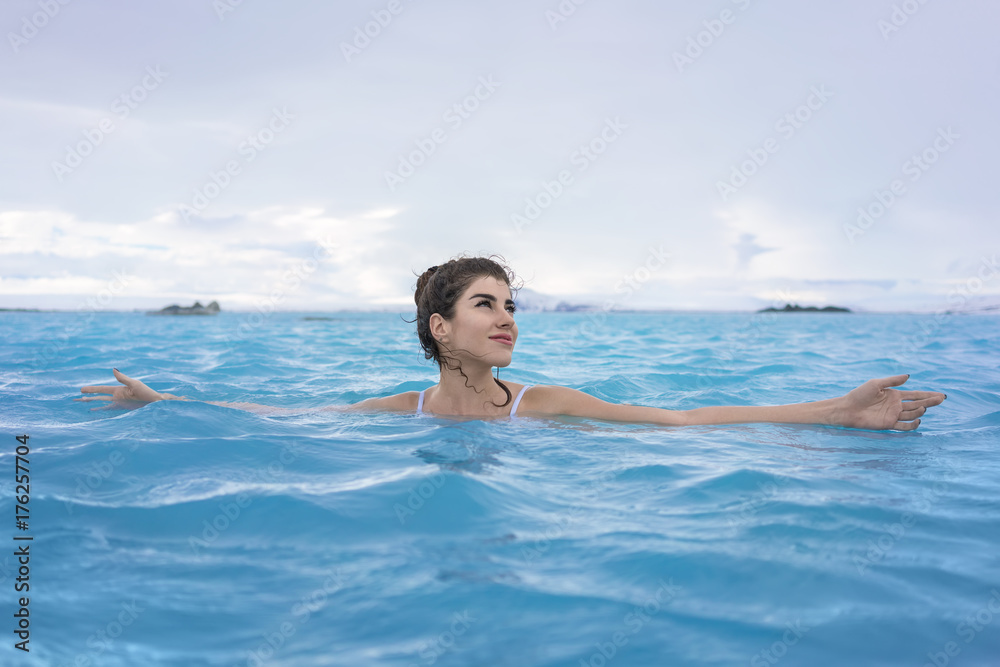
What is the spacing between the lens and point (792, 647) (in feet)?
6.97

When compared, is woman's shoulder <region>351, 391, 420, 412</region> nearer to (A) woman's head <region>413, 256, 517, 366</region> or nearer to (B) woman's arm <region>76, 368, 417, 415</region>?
(B) woman's arm <region>76, 368, 417, 415</region>

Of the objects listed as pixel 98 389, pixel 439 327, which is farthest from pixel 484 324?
pixel 98 389

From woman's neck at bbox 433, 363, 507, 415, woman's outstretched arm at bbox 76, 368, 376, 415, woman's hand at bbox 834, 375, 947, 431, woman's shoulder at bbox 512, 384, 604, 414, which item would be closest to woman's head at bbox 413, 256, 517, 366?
woman's neck at bbox 433, 363, 507, 415

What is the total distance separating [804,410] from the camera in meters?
4.40

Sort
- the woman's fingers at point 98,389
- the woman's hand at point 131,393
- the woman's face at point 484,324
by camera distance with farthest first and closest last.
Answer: the woman's fingers at point 98,389 → the woman's hand at point 131,393 → the woman's face at point 484,324

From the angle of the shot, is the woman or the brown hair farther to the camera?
the brown hair

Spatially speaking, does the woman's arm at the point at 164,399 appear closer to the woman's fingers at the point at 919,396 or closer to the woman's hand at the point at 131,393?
the woman's hand at the point at 131,393

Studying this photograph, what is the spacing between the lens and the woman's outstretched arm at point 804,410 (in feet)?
13.6

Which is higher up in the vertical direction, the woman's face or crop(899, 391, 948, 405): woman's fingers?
the woman's face

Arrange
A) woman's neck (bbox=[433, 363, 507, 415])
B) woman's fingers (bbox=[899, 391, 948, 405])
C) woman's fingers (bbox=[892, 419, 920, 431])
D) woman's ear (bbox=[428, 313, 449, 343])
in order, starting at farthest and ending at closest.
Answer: woman's neck (bbox=[433, 363, 507, 415]) → woman's ear (bbox=[428, 313, 449, 343]) → woman's fingers (bbox=[892, 419, 920, 431]) → woman's fingers (bbox=[899, 391, 948, 405])

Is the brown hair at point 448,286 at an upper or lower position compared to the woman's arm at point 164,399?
upper

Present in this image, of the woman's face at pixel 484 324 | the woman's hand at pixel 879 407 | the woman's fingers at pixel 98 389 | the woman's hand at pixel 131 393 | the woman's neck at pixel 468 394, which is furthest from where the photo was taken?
the woman's fingers at pixel 98 389

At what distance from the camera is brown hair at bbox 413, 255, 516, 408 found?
4578 mm

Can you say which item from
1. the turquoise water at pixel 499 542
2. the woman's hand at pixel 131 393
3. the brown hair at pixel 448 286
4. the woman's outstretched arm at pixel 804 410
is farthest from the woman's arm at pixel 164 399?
the woman's outstretched arm at pixel 804 410
